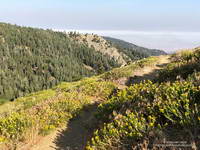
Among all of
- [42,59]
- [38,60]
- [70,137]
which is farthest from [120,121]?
[42,59]

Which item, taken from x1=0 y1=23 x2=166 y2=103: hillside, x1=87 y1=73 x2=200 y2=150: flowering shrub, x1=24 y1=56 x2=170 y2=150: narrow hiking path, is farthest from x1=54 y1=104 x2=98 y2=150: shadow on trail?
x1=0 y1=23 x2=166 y2=103: hillside

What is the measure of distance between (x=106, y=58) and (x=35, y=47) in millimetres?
53234

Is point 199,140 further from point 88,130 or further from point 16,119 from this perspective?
point 16,119

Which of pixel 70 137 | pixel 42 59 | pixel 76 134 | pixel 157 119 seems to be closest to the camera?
pixel 157 119

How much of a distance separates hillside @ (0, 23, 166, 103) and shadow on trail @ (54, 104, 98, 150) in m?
100

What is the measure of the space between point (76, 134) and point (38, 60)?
473 ft

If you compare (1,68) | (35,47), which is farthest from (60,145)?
(35,47)

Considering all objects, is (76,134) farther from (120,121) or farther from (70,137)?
(120,121)

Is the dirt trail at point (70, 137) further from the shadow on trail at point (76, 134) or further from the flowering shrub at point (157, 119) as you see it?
the flowering shrub at point (157, 119)

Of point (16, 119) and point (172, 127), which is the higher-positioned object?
point (172, 127)

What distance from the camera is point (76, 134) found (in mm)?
6762

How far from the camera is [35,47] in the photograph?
16075cm

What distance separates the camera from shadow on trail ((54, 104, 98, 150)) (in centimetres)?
592

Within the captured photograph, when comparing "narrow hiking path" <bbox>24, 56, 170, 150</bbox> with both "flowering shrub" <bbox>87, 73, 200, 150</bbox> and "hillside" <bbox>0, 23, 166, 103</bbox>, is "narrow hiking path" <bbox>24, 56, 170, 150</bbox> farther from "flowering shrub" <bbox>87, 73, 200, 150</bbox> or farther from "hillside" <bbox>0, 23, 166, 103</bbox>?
"hillside" <bbox>0, 23, 166, 103</bbox>
